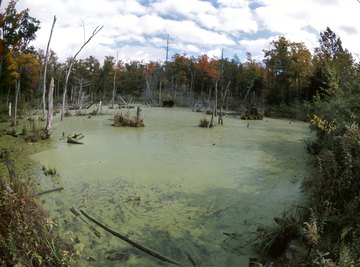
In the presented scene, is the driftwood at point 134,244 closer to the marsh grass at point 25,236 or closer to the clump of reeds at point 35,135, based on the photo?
the marsh grass at point 25,236

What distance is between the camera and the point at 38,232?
2865 millimetres

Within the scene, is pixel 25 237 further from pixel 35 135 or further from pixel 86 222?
pixel 35 135

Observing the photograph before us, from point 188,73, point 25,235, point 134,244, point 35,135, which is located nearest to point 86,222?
point 134,244

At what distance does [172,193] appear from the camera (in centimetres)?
626

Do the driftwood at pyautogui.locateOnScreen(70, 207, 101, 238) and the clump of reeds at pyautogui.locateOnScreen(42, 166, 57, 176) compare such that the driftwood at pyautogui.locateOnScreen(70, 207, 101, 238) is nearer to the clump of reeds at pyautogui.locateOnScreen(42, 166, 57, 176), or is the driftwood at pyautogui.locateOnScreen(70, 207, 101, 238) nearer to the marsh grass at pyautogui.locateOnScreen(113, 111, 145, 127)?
the clump of reeds at pyautogui.locateOnScreen(42, 166, 57, 176)

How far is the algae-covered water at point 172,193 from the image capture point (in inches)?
169

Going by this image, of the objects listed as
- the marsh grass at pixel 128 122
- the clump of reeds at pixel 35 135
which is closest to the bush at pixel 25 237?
the clump of reeds at pixel 35 135

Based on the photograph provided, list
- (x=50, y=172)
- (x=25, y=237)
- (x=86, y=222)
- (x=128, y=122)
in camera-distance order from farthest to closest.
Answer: (x=128, y=122)
(x=50, y=172)
(x=86, y=222)
(x=25, y=237)

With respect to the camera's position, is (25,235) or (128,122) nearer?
(25,235)

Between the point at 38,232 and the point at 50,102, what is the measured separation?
1056 cm

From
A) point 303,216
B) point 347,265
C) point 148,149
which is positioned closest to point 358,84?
point 303,216

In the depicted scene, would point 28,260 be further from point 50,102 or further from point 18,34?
point 18,34

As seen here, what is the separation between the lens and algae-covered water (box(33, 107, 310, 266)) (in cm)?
430

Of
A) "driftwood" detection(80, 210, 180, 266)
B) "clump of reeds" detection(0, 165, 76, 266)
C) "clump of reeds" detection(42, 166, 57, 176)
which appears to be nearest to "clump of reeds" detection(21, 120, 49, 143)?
"clump of reeds" detection(42, 166, 57, 176)
